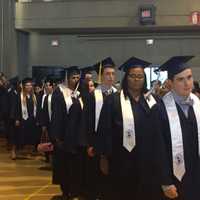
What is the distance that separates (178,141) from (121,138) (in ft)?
4.24

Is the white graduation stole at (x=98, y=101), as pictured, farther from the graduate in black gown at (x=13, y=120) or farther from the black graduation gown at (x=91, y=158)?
the graduate in black gown at (x=13, y=120)

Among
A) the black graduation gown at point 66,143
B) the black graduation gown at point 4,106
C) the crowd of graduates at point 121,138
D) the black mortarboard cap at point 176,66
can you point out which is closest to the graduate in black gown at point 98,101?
the crowd of graduates at point 121,138

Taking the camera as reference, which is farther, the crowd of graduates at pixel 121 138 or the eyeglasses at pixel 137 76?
the eyeglasses at pixel 137 76

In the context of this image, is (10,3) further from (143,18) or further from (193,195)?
(193,195)

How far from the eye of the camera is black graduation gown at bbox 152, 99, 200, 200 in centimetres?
413

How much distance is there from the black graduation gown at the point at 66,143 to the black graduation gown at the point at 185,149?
271cm

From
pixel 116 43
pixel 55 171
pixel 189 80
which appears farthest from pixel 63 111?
pixel 116 43

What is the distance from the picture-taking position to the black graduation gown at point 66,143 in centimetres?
696

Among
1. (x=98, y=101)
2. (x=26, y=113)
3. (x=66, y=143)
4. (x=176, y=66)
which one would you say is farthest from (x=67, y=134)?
(x=26, y=113)

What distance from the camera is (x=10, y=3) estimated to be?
1783 cm

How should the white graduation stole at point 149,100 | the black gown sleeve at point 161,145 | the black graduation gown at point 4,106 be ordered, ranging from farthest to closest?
the black graduation gown at point 4,106, the white graduation stole at point 149,100, the black gown sleeve at point 161,145

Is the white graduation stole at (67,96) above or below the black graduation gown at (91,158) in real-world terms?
above

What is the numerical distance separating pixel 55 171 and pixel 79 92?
3.54 ft

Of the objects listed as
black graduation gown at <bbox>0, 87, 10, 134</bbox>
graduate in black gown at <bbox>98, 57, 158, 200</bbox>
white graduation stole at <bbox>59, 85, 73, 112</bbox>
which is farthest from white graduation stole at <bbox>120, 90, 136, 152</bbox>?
black graduation gown at <bbox>0, 87, 10, 134</bbox>
